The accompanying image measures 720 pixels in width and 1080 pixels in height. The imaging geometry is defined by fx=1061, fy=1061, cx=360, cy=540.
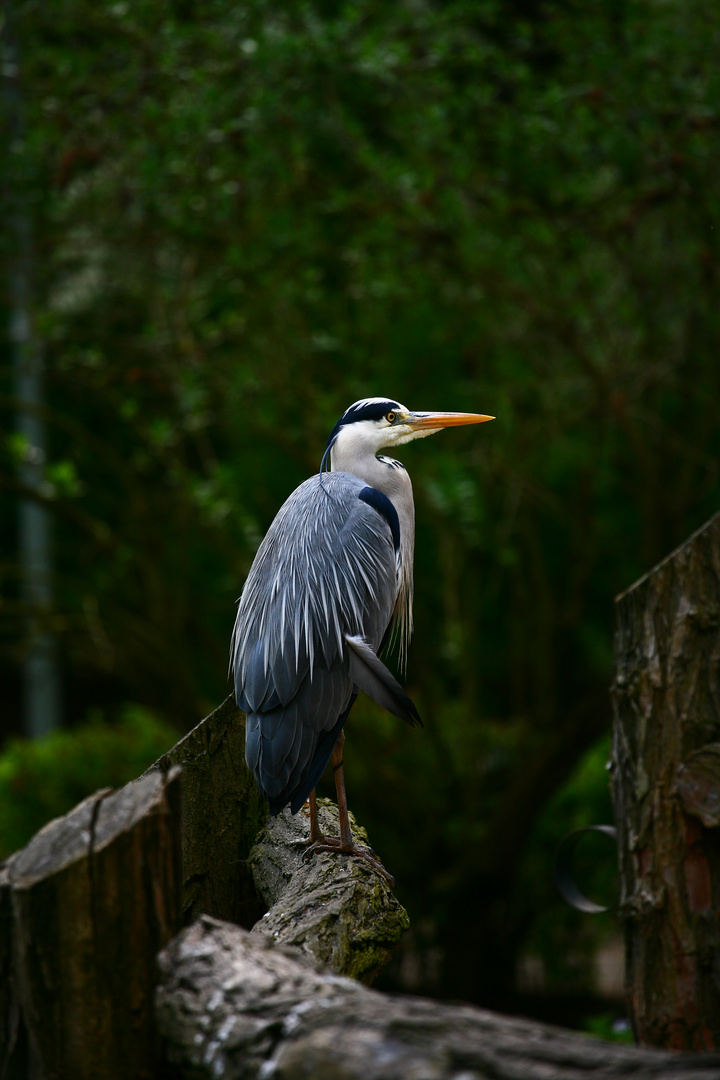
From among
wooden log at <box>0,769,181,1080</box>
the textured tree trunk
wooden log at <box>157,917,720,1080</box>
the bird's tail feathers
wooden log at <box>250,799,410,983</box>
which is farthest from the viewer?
the textured tree trunk

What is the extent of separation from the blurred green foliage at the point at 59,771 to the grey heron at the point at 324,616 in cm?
450

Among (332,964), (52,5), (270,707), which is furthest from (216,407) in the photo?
(332,964)

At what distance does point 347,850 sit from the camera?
2189 millimetres

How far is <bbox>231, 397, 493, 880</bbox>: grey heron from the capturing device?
211 centimetres

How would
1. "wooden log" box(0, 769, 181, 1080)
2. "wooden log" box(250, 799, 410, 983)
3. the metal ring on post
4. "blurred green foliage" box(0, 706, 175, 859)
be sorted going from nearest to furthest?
"wooden log" box(0, 769, 181, 1080)
"wooden log" box(250, 799, 410, 983)
the metal ring on post
"blurred green foliage" box(0, 706, 175, 859)

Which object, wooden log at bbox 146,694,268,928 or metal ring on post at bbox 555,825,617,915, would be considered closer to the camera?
wooden log at bbox 146,694,268,928

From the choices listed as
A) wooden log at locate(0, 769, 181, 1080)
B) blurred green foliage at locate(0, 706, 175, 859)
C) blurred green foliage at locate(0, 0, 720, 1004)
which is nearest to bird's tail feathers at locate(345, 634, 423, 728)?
wooden log at locate(0, 769, 181, 1080)

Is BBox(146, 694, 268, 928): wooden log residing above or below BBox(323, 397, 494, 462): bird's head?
below

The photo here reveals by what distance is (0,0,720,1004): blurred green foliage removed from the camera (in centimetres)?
455

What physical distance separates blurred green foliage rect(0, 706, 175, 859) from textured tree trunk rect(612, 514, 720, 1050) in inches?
189

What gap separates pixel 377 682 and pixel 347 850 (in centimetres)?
35

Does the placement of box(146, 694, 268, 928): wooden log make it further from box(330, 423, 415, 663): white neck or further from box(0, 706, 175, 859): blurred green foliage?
box(0, 706, 175, 859): blurred green foliage

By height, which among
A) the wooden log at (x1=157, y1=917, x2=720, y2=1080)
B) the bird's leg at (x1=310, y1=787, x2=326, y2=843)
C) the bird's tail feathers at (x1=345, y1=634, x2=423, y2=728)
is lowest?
the bird's leg at (x1=310, y1=787, x2=326, y2=843)

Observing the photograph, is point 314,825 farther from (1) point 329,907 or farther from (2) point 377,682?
(1) point 329,907
